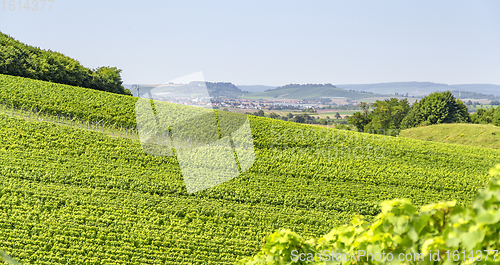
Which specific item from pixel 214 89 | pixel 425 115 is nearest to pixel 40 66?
pixel 214 89

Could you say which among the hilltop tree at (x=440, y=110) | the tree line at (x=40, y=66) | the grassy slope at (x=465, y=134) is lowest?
the grassy slope at (x=465, y=134)

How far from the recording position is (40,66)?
93.7 ft

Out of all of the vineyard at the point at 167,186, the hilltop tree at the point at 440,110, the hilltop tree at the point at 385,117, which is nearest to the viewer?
the vineyard at the point at 167,186

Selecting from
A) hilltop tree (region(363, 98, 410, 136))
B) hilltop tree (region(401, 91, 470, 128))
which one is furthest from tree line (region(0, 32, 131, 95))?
hilltop tree (region(401, 91, 470, 128))

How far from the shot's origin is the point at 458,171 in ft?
63.5

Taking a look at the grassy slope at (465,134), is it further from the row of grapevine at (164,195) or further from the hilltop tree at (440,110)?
the row of grapevine at (164,195)

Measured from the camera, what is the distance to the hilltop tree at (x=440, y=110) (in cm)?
5272

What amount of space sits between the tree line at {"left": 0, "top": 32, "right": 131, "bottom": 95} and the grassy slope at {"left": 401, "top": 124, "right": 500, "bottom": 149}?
45350 mm

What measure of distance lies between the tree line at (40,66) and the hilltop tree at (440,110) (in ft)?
181

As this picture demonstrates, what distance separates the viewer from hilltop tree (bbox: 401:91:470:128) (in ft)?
173

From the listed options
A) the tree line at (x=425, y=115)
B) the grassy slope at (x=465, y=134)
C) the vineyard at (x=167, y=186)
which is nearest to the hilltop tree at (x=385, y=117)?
the tree line at (x=425, y=115)

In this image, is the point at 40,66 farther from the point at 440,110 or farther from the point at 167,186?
the point at 440,110

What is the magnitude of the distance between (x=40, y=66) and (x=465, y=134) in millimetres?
49156

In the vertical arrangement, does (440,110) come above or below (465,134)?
above
